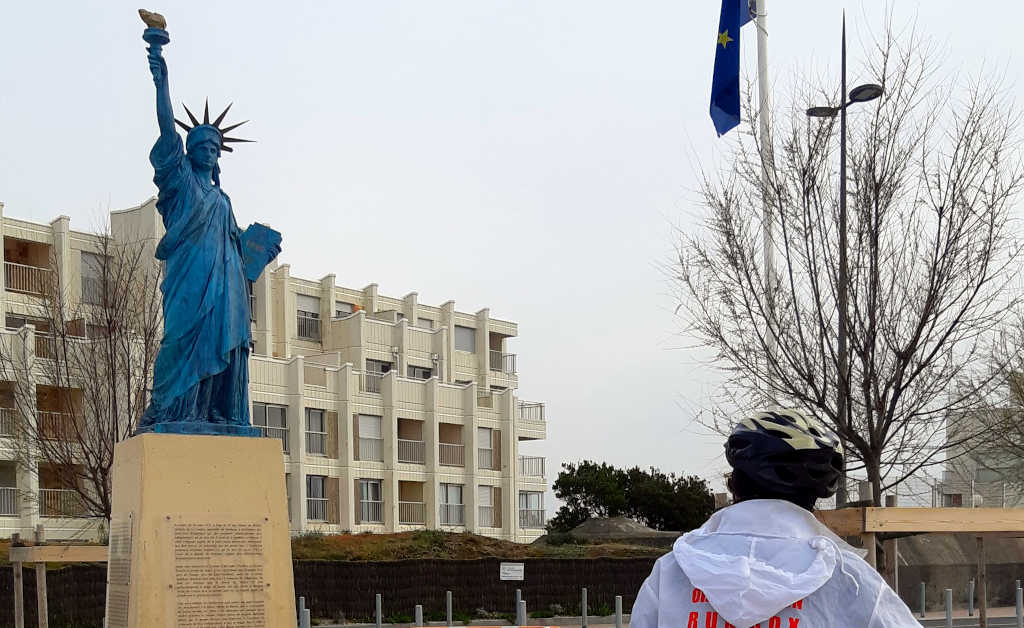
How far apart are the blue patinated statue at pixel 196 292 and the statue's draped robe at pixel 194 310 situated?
0.01 metres

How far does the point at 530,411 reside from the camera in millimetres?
61062

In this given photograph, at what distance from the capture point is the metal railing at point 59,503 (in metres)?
36.0

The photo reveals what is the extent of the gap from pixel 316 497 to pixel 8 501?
11969mm

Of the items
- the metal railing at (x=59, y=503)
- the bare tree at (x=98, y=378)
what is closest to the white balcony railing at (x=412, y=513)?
the metal railing at (x=59, y=503)

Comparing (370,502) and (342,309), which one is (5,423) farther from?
(342,309)

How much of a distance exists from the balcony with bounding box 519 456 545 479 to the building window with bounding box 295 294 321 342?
35.3ft

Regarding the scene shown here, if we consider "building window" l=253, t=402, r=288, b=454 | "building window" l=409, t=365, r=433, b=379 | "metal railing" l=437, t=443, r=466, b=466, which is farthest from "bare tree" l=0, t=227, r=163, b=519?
"building window" l=409, t=365, r=433, b=379

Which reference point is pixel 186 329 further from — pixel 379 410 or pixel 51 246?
pixel 379 410

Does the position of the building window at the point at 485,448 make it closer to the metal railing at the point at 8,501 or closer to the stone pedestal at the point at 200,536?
the metal railing at the point at 8,501

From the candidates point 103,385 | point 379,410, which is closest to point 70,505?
point 103,385

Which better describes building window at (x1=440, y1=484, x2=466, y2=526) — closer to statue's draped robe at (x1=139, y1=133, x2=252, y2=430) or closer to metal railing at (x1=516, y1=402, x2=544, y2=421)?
metal railing at (x1=516, y1=402, x2=544, y2=421)

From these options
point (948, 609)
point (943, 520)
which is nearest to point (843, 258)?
point (943, 520)

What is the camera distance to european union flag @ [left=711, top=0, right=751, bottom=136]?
19.0 metres

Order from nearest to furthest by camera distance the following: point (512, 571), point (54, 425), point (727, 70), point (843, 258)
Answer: point (843, 258), point (727, 70), point (512, 571), point (54, 425)
